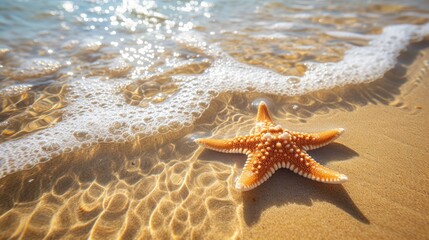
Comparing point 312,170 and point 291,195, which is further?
point 291,195

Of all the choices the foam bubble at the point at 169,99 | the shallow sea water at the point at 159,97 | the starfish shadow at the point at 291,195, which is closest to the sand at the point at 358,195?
the starfish shadow at the point at 291,195

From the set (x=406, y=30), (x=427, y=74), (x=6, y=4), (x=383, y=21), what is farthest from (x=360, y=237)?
(x=6, y=4)

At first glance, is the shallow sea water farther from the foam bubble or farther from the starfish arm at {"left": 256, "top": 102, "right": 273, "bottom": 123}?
the starfish arm at {"left": 256, "top": 102, "right": 273, "bottom": 123}

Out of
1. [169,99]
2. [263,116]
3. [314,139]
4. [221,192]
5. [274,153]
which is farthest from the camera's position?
[169,99]

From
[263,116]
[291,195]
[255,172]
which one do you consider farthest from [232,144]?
[291,195]

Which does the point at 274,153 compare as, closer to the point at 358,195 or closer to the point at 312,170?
the point at 312,170

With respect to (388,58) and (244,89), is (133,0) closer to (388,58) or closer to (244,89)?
(244,89)

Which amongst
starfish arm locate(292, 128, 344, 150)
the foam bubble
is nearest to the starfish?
starfish arm locate(292, 128, 344, 150)
